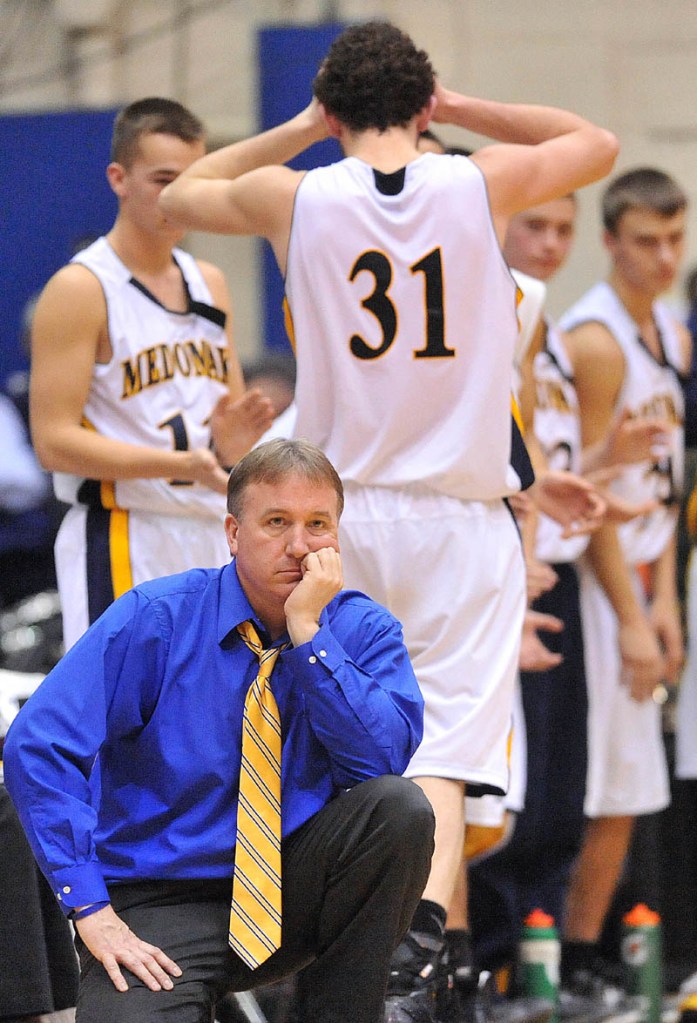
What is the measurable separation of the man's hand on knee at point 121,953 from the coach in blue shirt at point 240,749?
0.05 ft

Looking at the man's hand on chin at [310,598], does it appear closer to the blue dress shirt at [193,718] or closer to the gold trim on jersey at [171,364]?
the blue dress shirt at [193,718]

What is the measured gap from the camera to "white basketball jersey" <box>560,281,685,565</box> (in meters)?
6.03

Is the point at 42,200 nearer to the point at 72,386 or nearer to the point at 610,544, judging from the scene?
the point at 610,544

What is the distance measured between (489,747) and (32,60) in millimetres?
6636

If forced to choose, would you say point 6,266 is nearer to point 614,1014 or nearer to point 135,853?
point 614,1014

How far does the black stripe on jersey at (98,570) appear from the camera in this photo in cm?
486

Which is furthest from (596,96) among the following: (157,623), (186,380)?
(157,623)

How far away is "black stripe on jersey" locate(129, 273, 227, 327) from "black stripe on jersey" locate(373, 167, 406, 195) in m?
1.07

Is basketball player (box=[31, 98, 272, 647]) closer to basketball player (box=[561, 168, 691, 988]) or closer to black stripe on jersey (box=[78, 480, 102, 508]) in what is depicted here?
black stripe on jersey (box=[78, 480, 102, 508])

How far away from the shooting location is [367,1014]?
10.7 feet

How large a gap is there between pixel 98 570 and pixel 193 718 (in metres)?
1.63

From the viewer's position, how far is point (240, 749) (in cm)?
330

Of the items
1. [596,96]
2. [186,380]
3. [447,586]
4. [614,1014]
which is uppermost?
[596,96]

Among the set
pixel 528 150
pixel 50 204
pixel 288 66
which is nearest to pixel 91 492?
pixel 528 150
